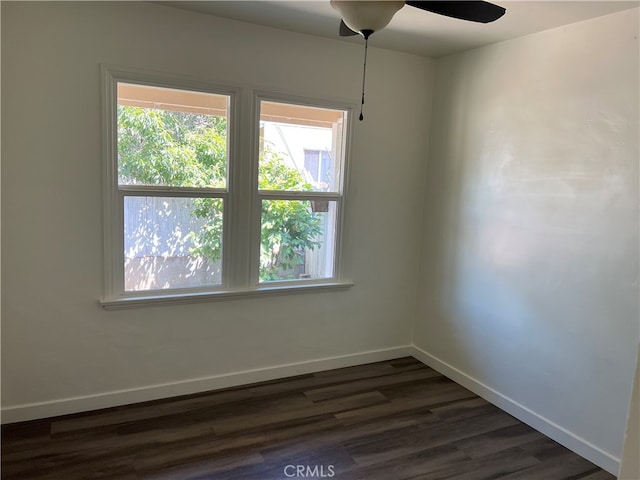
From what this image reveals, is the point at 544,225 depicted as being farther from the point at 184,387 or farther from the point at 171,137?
the point at 184,387

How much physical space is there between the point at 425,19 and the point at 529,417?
2.54m

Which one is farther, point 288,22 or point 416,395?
point 416,395

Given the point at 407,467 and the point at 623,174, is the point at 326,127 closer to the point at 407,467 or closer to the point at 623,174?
the point at 623,174

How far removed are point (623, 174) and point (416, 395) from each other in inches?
75.6

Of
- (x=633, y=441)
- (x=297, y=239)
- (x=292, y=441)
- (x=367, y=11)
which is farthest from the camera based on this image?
(x=297, y=239)

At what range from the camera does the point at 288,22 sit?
9.44 feet

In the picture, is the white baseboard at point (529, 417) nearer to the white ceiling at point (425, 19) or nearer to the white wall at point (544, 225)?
the white wall at point (544, 225)

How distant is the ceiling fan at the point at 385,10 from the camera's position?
170cm

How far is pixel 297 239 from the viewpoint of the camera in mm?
3396

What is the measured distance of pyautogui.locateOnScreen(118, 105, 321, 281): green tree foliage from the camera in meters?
2.79

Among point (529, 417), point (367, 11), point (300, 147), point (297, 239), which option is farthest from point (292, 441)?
point (367, 11)

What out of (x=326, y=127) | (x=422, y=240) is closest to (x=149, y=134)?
(x=326, y=127)

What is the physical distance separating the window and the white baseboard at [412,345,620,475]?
3.46 ft

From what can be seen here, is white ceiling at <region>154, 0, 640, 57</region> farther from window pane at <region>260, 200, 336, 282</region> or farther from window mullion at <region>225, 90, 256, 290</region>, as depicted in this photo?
window pane at <region>260, 200, 336, 282</region>
